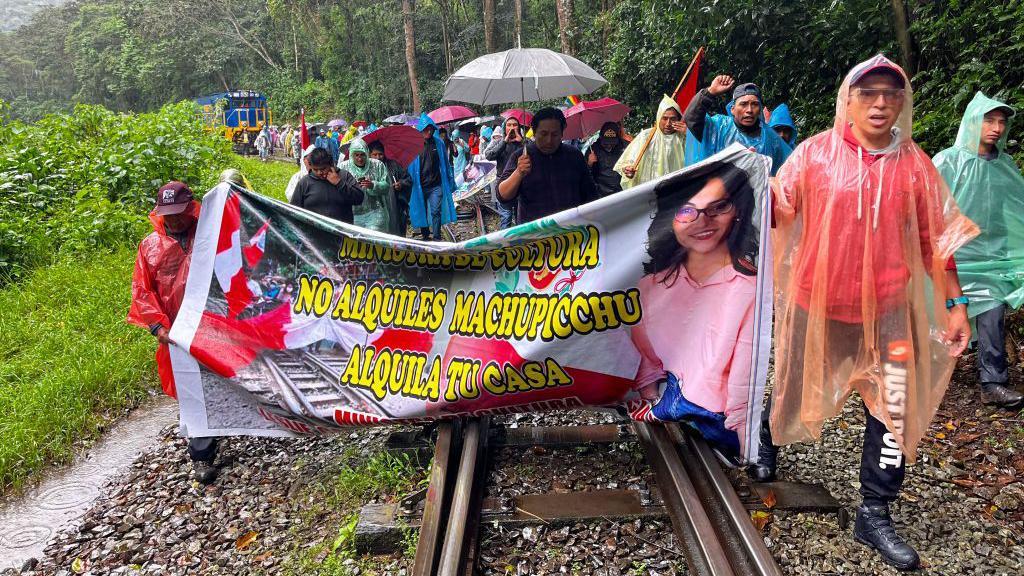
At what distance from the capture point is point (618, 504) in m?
3.35

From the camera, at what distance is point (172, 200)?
4.10m

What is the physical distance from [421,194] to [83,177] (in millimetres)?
5781

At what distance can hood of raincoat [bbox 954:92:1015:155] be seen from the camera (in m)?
4.34

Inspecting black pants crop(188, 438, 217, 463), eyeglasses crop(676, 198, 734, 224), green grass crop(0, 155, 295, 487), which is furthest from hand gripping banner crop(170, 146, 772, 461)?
green grass crop(0, 155, 295, 487)

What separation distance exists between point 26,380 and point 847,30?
981cm

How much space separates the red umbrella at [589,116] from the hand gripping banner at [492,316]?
6.82m

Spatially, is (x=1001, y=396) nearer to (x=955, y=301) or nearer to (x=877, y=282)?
(x=955, y=301)

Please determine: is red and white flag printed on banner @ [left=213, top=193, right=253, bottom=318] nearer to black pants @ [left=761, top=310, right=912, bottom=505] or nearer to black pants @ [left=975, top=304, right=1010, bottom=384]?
black pants @ [left=761, top=310, right=912, bottom=505]

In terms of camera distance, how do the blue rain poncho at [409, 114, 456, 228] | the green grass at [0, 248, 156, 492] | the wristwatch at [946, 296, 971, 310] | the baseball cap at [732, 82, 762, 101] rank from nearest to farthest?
the wristwatch at [946, 296, 971, 310], the green grass at [0, 248, 156, 492], the baseball cap at [732, 82, 762, 101], the blue rain poncho at [409, 114, 456, 228]

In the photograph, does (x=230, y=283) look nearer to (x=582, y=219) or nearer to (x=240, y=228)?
(x=240, y=228)

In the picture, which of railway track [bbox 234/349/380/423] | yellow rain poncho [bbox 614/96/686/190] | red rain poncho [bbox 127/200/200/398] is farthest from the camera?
yellow rain poncho [bbox 614/96/686/190]

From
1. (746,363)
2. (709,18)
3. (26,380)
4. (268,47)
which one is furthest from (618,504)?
(268,47)

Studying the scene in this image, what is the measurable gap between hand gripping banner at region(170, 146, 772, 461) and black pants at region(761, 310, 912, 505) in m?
0.27

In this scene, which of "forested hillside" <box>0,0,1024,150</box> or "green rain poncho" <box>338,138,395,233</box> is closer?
A: "green rain poncho" <box>338,138,395,233</box>
